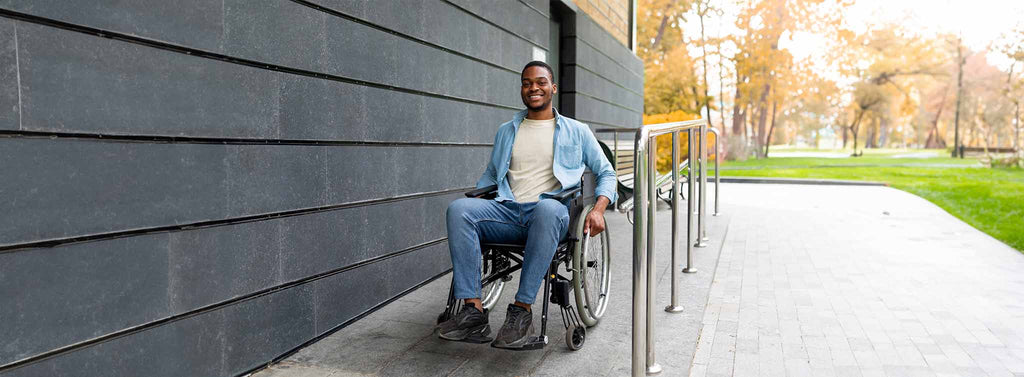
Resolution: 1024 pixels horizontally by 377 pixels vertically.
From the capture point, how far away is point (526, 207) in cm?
343

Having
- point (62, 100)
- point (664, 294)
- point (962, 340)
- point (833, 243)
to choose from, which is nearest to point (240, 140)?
point (62, 100)

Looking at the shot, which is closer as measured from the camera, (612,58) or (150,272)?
(150,272)

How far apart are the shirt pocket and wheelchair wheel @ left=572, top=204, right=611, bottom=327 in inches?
10.0

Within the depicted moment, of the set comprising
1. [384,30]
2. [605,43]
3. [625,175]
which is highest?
[605,43]

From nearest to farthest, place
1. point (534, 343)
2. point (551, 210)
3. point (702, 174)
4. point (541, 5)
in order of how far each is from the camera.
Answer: point (534, 343) → point (551, 210) → point (702, 174) → point (541, 5)

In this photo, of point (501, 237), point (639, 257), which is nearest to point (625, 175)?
point (501, 237)

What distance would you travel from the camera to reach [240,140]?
115 inches

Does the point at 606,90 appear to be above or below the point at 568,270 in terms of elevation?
above

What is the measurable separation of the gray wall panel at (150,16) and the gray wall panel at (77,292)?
0.73 meters

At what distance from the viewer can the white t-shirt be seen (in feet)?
11.8

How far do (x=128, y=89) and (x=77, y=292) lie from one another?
70 centimetres

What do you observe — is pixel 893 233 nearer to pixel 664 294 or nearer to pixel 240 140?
pixel 664 294

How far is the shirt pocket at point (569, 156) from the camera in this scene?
3.57 meters

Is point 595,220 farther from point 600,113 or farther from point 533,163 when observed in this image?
point 600,113
